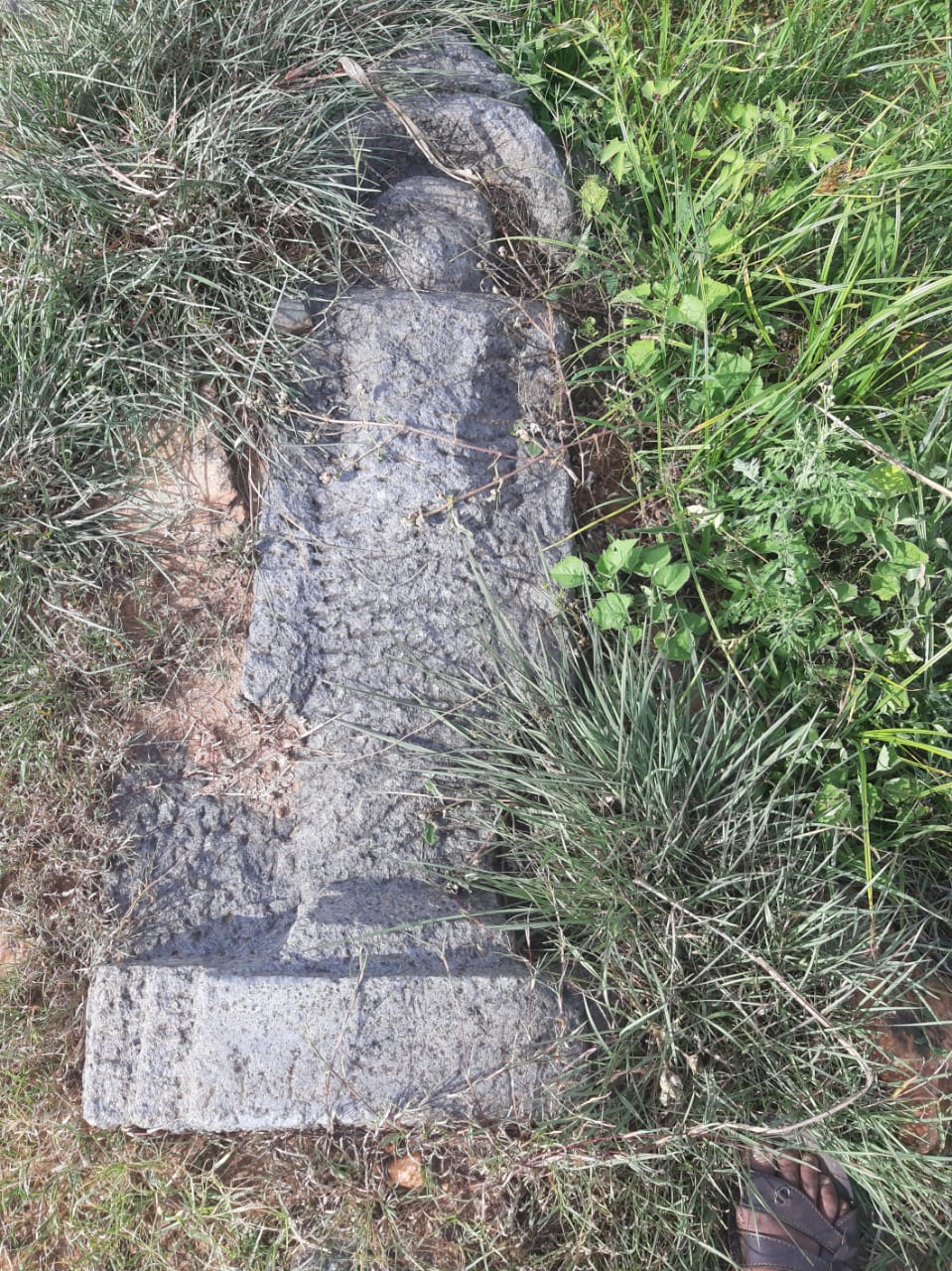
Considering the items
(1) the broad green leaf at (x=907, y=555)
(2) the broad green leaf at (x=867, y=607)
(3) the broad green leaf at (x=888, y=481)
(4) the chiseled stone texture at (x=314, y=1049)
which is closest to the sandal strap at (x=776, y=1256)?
(4) the chiseled stone texture at (x=314, y=1049)

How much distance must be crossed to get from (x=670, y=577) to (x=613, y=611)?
153 millimetres

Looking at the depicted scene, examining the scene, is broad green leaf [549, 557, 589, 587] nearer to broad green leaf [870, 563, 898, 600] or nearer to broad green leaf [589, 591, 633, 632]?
broad green leaf [589, 591, 633, 632]

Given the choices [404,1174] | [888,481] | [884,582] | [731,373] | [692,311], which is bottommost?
[404,1174]

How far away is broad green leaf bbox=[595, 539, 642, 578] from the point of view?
1943mm

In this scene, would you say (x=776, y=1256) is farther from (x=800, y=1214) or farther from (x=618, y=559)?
(x=618, y=559)

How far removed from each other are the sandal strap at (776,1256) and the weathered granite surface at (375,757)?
516mm

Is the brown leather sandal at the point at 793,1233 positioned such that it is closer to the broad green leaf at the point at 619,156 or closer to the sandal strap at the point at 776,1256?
the sandal strap at the point at 776,1256

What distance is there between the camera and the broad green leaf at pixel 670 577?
1949mm

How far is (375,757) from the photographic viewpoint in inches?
75.5

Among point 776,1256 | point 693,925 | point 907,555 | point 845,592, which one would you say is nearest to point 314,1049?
point 693,925

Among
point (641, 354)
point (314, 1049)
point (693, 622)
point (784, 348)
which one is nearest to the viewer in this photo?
point (314, 1049)

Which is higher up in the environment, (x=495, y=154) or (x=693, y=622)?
(x=495, y=154)

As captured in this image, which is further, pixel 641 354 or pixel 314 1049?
pixel 641 354

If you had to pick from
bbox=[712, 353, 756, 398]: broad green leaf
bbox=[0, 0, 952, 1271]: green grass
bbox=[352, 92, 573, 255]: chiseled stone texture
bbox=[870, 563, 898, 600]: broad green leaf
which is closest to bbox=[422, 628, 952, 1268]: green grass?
bbox=[0, 0, 952, 1271]: green grass
